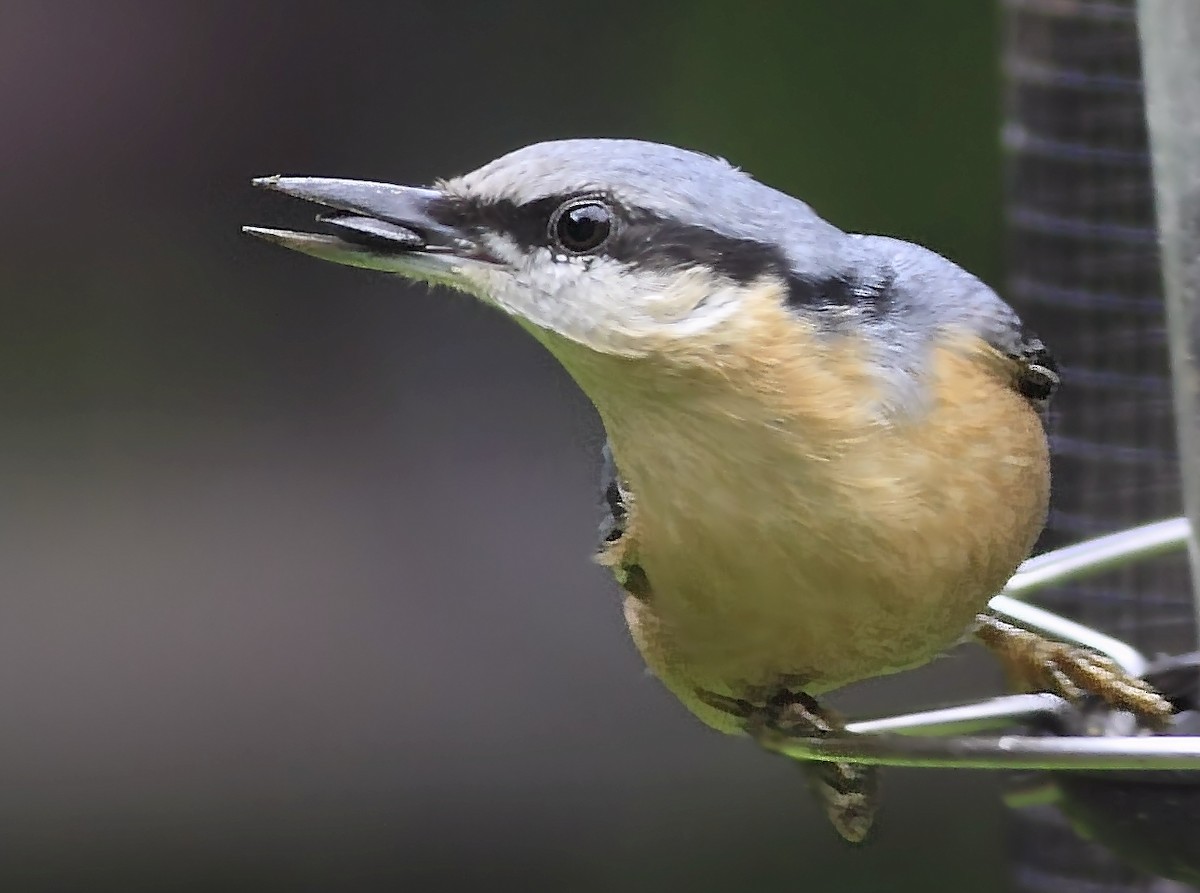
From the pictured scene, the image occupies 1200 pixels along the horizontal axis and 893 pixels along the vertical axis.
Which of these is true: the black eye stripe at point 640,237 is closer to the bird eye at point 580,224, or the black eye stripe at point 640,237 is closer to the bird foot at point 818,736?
the bird eye at point 580,224

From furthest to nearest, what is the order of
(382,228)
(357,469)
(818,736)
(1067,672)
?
(357,469), (1067,672), (818,736), (382,228)

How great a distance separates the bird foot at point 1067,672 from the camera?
1.24 meters

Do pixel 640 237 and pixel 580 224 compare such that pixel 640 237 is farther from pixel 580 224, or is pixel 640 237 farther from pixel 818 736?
pixel 818 736

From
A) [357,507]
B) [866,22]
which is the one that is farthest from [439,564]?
[866,22]

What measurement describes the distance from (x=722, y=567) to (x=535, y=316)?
0.22 meters

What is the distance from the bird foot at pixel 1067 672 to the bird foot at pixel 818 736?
15cm

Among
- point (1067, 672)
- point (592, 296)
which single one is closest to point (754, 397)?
point (592, 296)

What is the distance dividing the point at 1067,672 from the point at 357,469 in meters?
1.84

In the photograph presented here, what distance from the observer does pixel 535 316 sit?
1021 mm

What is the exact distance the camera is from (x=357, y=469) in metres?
2.96

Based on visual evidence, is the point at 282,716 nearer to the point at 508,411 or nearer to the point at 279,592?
the point at 279,592

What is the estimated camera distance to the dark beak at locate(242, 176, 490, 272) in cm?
96

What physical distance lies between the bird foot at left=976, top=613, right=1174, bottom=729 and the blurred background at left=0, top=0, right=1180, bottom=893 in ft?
Result: 4.41

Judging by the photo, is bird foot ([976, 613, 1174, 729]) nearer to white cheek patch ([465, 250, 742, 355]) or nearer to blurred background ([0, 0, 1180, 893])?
white cheek patch ([465, 250, 742, 355])
